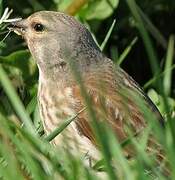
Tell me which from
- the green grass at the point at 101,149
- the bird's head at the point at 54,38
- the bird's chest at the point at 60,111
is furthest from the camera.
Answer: the bird's head at the point at 54,38

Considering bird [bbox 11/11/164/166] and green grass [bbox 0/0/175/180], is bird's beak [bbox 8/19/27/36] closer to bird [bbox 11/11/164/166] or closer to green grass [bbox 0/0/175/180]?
bird [bbox 11/11/164/166]

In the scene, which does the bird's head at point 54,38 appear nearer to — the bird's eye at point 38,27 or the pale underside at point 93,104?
the bird's eye at point 38,27

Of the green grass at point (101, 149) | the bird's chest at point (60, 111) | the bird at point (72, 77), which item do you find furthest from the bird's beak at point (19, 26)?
the green grass at point (101, 149)

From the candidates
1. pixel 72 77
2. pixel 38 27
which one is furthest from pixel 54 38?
pixel 72 77

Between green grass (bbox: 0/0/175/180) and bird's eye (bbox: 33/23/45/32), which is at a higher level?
bird's eye (bbox: 33/23/45/32)

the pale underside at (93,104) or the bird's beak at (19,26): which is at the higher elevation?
the bird's beak at (19,26)

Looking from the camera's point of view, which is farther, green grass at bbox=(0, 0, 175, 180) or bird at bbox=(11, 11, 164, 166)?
bird at bbox=(11, 11, 164, 166)

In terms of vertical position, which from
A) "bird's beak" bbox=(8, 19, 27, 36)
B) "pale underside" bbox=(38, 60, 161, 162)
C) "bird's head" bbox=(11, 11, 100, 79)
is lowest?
"pale underside" bbox=(38, 60, 161, 162)

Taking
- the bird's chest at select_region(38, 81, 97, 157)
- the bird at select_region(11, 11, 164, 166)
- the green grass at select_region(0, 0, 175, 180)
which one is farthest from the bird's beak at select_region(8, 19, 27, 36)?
the green grass at select_region(0, 0, 175, 180)

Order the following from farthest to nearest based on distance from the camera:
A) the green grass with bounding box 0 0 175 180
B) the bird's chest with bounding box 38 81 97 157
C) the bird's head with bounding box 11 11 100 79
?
the bird's head with bounding box 11 11 100 79 → the bird's chest with bounding box 38 81 97 157 → the green grass with bounding box 0 0 175 180
